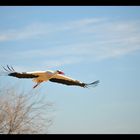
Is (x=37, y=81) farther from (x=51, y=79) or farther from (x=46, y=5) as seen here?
(x=46, y=5)
